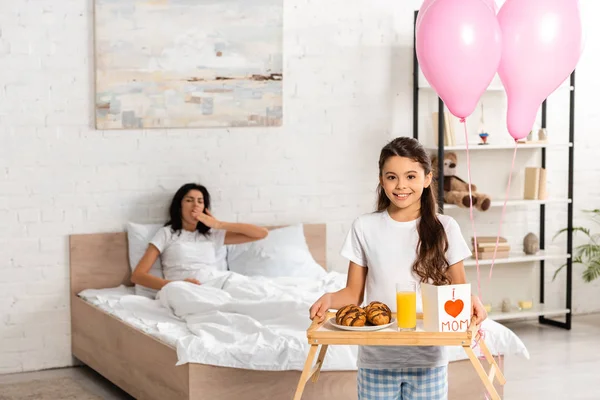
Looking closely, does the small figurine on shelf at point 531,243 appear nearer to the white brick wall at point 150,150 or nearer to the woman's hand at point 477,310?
the white brick wall at point 150,150

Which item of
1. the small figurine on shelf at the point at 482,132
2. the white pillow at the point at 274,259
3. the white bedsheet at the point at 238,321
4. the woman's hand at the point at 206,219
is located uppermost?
the small figurine on shelf at the point at 482,132

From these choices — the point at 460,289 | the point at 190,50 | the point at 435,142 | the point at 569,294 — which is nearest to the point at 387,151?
the point at 460,289

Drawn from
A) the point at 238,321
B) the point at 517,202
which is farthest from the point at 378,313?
the point at 517,202

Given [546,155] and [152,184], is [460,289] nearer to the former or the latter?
[152,184]

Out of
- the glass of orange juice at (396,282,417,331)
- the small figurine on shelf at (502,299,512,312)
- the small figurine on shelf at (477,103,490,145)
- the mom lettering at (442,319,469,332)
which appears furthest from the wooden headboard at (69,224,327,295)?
the mom lettering at (442,319,469,332)

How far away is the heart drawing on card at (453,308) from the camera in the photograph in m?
2.22

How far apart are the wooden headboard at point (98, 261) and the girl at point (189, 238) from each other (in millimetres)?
195

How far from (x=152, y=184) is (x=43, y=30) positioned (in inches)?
35.8

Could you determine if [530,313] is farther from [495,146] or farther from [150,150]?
[150,150]

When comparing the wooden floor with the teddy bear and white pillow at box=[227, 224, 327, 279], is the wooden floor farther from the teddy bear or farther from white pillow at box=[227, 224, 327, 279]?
white pillow at box=[227, 224, 327, 279]

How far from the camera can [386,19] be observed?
17.1 ft

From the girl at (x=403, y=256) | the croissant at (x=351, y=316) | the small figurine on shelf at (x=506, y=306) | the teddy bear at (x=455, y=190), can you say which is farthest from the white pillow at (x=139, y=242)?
the croissant at (x=351, y=316)

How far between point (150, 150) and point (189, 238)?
1.64ft

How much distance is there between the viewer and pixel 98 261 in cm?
462
